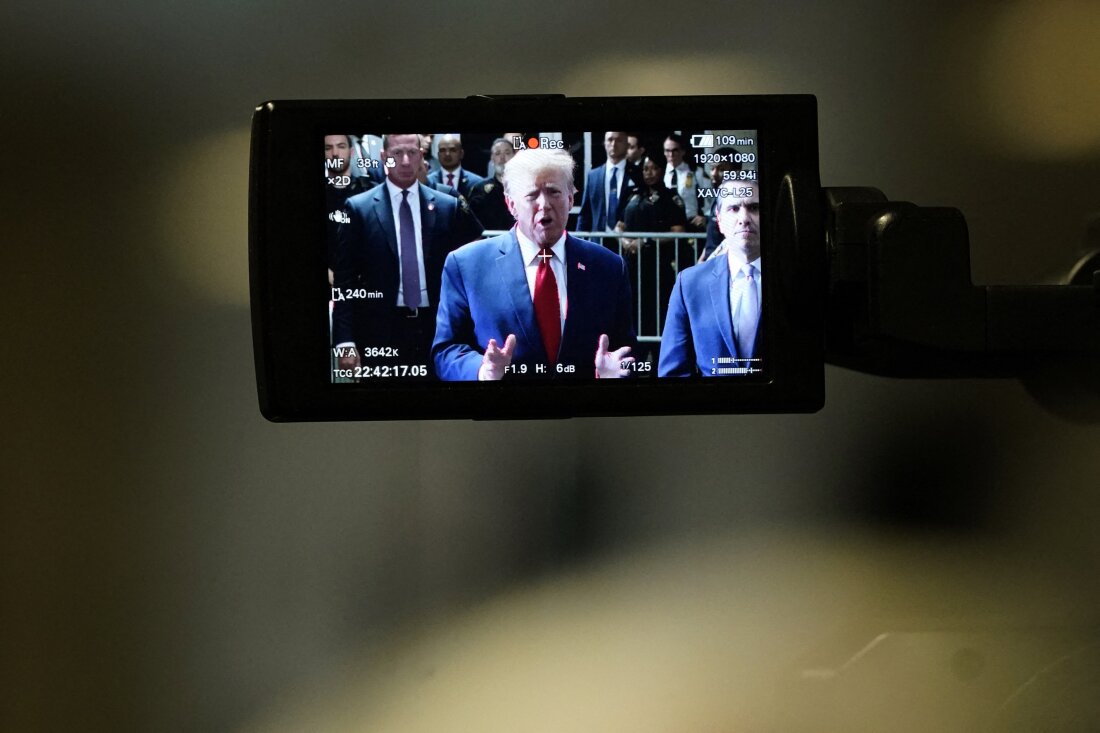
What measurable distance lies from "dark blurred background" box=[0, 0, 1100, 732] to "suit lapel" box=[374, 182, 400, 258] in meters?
0.19

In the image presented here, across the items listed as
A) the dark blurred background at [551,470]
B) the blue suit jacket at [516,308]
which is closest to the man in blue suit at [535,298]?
the blue suit jacket at [516,308]

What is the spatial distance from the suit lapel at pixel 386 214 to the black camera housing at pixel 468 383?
34mm

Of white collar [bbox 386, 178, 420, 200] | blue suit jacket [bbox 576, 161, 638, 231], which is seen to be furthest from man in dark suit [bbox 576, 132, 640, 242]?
white collar [bbox 386, 178, 420, 200]

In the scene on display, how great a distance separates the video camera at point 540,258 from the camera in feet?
1.74

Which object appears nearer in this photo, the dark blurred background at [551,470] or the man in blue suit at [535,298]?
the man in blue suit at [535,298]

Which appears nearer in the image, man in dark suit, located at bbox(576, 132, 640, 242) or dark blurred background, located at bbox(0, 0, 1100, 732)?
man in dark suit, located at bbox(576, 132, 640, 242)

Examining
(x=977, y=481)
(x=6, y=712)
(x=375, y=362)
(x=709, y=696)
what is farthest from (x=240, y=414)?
(x=977, y=481)

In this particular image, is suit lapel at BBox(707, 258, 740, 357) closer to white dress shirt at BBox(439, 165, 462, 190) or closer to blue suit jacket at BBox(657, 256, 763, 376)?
blue suit jacket at BBox(657, 256, 763, 376)

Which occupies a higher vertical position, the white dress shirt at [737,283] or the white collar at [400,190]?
the white collar at [400,190]

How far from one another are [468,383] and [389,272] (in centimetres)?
9

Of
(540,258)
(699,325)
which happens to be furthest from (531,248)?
(699,325)

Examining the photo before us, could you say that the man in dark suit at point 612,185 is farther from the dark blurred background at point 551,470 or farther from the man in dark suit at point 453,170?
the dark blurred background at point 551,470

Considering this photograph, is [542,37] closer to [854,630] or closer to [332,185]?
[332,185]

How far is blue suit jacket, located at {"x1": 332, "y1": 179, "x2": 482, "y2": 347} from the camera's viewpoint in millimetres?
544
